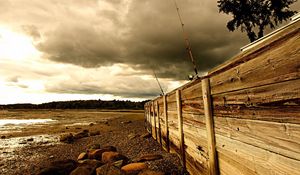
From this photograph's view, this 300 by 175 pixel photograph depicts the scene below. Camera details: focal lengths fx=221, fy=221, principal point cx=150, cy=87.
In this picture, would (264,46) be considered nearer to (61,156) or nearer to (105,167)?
(105,167)

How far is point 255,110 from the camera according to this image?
2.01 metres

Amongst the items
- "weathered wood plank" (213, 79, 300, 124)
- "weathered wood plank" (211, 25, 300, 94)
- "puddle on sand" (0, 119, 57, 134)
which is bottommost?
"puddle on sand" (0, 119, 57, 134)

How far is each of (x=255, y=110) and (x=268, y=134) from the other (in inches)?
10.0

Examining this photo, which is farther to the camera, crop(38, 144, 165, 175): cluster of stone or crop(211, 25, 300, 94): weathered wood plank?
crop(38, 144, 165, 175): cluster of stone

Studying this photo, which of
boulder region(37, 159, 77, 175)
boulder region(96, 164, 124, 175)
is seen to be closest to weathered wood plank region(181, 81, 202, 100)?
boulder region(96, 164, 124, 175)

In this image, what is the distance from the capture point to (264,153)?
1917mm

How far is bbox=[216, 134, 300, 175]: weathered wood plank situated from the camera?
166 cm

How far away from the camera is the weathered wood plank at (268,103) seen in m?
1.54

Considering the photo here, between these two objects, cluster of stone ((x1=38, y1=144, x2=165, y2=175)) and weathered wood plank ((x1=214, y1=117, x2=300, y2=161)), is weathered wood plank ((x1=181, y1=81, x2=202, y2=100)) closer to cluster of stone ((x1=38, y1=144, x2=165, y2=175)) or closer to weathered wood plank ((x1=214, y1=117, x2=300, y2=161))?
weathered wood plank ((x1=214, y1=117, x2=300, y2=161))

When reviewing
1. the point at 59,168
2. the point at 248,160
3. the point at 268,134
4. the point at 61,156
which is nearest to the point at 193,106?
the point at 248,160

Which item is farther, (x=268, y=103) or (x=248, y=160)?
(x=248, y=160)

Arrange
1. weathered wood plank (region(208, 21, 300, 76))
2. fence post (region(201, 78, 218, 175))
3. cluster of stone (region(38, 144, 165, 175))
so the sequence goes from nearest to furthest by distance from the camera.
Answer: weathered wood plank (region(208, 21, 300, 76)), fence post (region(201, 78, 218, 175)), cluster of stone (region(38, 144, 165, 175))

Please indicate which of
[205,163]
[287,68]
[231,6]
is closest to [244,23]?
[231,6]

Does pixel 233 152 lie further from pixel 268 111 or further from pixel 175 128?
pixel 175 128
